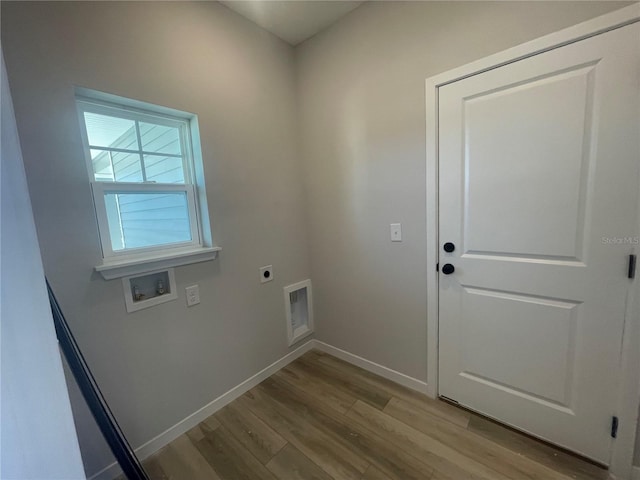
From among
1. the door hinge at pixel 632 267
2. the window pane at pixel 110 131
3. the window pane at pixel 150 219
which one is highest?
the window pane at pixel 110 131

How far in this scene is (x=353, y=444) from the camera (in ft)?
4.71

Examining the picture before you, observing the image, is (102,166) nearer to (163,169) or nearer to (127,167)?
(127,167)

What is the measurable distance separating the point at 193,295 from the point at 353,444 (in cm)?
129

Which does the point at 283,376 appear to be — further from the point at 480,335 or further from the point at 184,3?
the point at 184,3

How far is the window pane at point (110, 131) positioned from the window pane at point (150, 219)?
0.28m

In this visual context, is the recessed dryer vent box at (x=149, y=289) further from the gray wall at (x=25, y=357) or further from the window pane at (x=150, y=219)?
the gray wall at (x=25, y=357)

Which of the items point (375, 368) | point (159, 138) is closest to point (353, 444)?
point (375, 368)

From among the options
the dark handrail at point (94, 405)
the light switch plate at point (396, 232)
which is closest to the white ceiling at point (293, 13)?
the light switch plate at point (396, 232)

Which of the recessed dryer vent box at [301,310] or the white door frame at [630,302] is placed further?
the recessed dryer vent box at [301,310]

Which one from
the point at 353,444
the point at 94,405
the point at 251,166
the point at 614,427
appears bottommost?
the point at 353,444

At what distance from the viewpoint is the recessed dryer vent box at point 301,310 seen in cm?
228

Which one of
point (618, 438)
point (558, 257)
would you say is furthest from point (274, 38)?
point (618, 438)

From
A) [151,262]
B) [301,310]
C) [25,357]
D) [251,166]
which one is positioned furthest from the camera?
[301,310]

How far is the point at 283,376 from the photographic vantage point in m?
2.04
